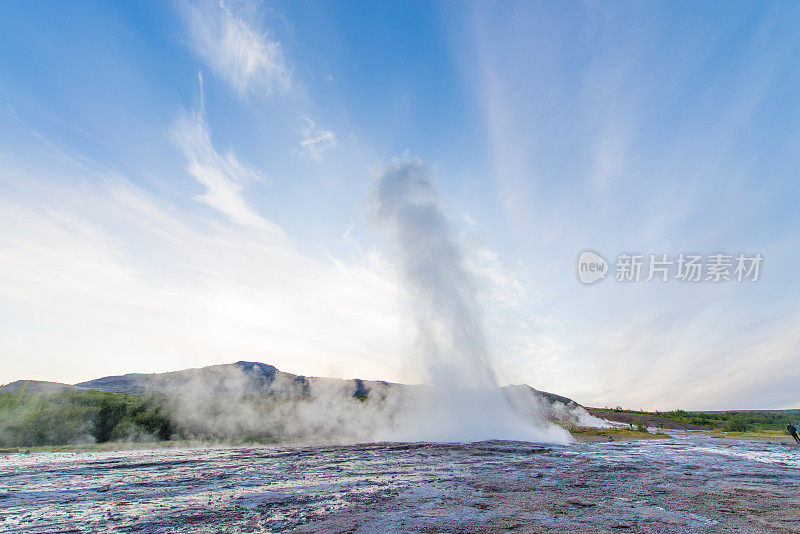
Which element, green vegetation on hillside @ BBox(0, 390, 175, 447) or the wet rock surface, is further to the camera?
green vegetation on hillside @ BBox(0, 390, 175, 447)

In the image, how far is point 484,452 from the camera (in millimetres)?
20406

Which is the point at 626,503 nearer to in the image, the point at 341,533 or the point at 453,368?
the point at 341,533

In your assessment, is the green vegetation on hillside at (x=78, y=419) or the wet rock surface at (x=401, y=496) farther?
the green vegetation on hillside at (x=78, y=419)

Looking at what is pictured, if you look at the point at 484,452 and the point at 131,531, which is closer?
the point at 131,531

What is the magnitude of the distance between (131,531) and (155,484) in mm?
5929

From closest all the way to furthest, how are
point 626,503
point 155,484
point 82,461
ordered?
point 626,503, point 155,484, point 82,461

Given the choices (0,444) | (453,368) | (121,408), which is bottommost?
(0,444)

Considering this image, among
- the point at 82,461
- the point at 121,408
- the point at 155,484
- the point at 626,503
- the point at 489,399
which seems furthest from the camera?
the point at 121,408

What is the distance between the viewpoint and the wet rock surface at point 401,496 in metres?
6.96

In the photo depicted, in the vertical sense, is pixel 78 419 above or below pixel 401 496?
above

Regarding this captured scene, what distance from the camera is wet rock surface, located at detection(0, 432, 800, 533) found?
6.96 metres

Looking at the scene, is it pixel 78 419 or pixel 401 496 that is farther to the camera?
pixel 78 419

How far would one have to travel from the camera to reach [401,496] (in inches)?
372

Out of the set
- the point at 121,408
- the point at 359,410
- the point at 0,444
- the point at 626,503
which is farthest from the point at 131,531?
the point at 359,410
